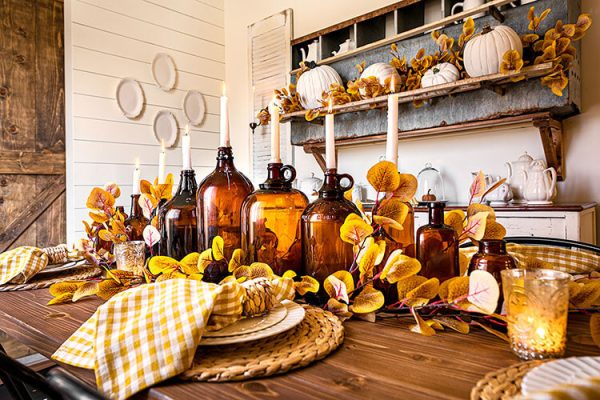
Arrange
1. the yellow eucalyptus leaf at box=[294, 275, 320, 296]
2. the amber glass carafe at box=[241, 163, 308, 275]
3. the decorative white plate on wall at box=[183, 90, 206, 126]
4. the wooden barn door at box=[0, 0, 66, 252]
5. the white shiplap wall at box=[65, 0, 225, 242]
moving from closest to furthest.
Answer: the yellow eucalyptus leaf at box=[294, 275, 320, 296] → the amber glass carafe at box=[241, 163, 308, 275] → the wooden barn door at box=[0, 0, 66, 252] → the white shiplap wall at box=[65, 0, 225, 242] → the decorative white plate on wall at box=[183, 90, 206, 126]

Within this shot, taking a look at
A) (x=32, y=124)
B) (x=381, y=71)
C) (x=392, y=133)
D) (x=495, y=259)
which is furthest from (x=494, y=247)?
(x=32, y=124)

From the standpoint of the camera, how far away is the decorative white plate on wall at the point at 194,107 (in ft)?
12.5

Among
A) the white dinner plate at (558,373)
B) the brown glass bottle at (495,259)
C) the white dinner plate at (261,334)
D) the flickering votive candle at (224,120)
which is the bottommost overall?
the white dinner plate at (261,334)

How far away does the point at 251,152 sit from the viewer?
3.90 m

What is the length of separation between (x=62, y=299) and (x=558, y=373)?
81 centimetres

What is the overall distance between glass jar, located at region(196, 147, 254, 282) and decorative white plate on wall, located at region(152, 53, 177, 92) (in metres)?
3.05

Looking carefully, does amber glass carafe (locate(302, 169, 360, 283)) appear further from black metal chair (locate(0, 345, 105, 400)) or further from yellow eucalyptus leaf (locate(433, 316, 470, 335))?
black metal chair (locate(0, 345, 105, 400))

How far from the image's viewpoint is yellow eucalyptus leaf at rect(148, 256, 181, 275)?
30.5 inches

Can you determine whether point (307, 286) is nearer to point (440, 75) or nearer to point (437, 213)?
point (437, 213)

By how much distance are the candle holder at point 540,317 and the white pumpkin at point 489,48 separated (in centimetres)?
184

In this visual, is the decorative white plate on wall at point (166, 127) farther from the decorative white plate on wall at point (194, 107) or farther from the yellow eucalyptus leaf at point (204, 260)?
the yellow eucalyptus leaf at point (204, 260)

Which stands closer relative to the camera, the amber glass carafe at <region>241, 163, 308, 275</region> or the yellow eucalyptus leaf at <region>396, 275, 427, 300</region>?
the yellow eucalyptus leaf at <region>396, 275, 427, 300</region>

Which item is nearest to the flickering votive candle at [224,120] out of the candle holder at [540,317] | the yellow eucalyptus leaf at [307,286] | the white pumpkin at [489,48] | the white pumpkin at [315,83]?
the yellow eucalyptus leaf at [307,286]

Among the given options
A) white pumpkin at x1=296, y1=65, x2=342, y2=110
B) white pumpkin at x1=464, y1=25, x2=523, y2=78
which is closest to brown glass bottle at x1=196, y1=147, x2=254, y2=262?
white pumpkin at x1=464, y1=25, x2=523, y2=78
